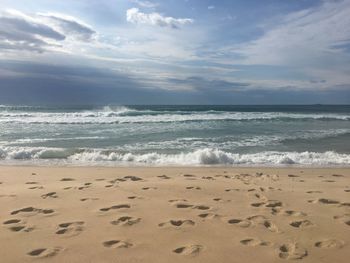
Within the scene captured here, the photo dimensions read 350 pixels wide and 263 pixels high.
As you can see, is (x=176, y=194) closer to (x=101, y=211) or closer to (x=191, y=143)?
(x=101, y=211)

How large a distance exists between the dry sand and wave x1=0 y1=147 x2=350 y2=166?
9.80ft

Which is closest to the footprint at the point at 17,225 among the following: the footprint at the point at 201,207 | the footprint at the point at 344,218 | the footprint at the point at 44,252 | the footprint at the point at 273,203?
the footprint at the point at 44,252

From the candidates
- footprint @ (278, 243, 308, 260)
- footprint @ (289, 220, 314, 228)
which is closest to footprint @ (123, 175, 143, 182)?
footprint @ (289, 220, 314, 228)

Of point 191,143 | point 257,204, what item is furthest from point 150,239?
Answer: point 191,143

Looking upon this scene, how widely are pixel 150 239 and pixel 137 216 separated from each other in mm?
826

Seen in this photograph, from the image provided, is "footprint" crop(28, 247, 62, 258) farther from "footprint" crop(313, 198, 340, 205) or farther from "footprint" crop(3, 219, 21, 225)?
"footprint" crop(313, 198, 340, 205)

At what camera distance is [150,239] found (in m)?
3.70

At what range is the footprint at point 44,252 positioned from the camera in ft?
10.8

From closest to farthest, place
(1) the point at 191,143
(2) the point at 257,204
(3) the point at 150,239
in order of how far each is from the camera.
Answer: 1. (3) the point at 150,239
2. (2) the point at 257,204
3. (1) the point at 191,143

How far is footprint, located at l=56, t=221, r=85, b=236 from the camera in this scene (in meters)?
3.85

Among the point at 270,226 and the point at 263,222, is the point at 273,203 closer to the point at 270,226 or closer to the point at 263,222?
the point at 263,222

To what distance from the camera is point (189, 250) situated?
135 inches

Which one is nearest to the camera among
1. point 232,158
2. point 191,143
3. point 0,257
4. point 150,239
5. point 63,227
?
point 0,257

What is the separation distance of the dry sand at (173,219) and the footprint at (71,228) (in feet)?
0.04
